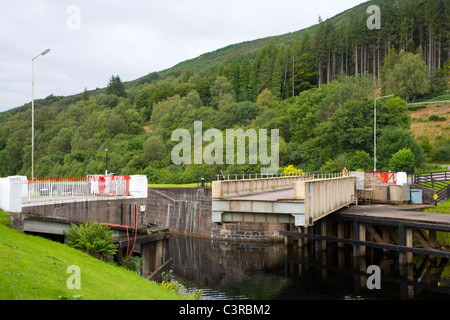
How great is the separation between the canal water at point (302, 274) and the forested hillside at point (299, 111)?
75.3 ft

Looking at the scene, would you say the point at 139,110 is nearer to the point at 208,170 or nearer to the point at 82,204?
the point at 208,170

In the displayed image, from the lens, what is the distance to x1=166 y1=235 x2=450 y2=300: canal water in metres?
23.1

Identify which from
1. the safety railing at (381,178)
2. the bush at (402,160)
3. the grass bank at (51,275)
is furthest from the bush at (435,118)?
the grass bank at (51,275)

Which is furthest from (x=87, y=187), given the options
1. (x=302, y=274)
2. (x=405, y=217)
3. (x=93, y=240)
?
(x=405, y=217)

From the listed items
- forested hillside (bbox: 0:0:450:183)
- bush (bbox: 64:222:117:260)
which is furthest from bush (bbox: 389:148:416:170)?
bush (bbox: 64:222:117:260)

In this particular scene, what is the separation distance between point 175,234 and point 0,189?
32644 millimetres

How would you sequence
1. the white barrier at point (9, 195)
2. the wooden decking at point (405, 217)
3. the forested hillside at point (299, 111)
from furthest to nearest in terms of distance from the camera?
the forested hillside at point (299, 111) < the wooden decking at point (405, 217) < the white barrier at point (9, 195)

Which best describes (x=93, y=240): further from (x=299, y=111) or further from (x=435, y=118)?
(x=435, y=118)

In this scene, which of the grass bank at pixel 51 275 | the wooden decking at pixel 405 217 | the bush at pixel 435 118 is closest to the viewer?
the grass bank at pixel 51 275

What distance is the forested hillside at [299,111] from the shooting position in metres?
62.2

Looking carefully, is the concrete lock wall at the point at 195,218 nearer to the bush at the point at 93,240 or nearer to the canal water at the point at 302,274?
the canal water at the point at 302,274

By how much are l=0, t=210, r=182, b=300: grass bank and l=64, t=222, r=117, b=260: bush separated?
2.64 ft

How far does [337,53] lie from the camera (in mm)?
131625

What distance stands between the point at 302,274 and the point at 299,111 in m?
53.8
